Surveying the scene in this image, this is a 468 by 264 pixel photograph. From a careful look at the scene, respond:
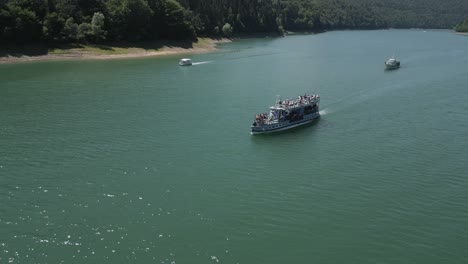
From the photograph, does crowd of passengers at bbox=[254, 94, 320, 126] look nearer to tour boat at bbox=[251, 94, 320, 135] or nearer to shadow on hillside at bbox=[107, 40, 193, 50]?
tour boat at bbox=[251, 94, 320, 135]

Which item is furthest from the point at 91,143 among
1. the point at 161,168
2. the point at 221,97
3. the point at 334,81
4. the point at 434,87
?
the point at 434,87

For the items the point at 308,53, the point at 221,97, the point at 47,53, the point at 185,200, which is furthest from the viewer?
the point at 308,53

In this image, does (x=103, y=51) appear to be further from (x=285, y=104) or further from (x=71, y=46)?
(x=285, y=104)

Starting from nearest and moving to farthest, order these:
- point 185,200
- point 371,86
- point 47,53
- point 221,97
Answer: point 185,200, point 221,97, point 371,86, point 47,53

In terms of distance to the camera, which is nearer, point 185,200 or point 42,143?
point 185,200

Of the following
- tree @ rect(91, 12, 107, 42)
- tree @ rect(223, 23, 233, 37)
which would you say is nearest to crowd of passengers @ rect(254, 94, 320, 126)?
tree @ rect(91, 12, 107, 42)

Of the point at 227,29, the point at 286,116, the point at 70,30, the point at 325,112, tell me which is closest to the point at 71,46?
the point at 70,30

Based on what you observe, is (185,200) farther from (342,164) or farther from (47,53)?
(47,53)

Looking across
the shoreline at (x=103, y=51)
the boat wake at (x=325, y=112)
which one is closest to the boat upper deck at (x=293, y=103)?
the boat wake at (x=325, y=112)
